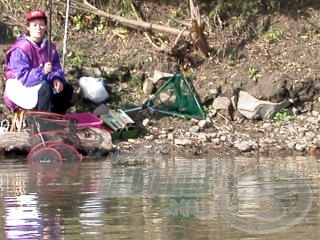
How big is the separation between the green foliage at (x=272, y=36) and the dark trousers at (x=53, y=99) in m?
4.33

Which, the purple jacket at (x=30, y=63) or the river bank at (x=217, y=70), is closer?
the purple jacket at (x=30, y=63)

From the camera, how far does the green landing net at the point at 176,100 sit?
13305 mm

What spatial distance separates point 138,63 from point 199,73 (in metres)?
0.85

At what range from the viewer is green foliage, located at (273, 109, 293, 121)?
13.3 m

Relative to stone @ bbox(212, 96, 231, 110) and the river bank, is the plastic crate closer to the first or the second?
the river bank

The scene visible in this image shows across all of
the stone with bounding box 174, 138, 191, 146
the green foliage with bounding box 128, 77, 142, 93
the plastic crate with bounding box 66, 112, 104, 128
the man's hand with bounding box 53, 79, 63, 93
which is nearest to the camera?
the man's hand with bounding box 53, 79, 63, 93

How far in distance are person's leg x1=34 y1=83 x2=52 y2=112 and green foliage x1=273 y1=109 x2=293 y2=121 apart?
334 cm

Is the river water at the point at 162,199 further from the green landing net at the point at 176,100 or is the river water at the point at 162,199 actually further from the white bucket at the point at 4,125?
the green landing net at the point at 176,100

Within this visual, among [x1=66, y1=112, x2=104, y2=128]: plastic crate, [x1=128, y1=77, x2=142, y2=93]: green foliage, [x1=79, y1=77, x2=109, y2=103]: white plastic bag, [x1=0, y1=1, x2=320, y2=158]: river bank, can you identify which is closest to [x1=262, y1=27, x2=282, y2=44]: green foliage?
[x1=0, y1=1, x2=320, y2=158]: river bank

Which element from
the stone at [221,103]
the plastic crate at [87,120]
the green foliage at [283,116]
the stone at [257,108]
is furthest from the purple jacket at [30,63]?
the green foliage at [283,116]

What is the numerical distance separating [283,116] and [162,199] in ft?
19.6

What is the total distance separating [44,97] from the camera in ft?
37.1

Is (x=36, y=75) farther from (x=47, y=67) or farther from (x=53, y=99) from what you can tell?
(x=53, y=99)

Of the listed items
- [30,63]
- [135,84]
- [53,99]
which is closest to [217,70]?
[135,84]
